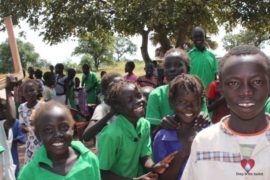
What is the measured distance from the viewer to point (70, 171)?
2395 mm

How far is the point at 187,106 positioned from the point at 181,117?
0.25 feet

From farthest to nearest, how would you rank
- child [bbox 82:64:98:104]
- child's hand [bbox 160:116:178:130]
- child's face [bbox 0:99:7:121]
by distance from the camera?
child [bbox 82:64:98:104] → child's face [bbox 0:99:7:121] → child's hand [bbox 160:116:178:130]

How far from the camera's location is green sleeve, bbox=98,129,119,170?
266 cm

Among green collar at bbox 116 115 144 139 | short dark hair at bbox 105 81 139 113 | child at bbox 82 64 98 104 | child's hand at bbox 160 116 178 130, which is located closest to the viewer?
child's hand at bbox 160 116 178 130

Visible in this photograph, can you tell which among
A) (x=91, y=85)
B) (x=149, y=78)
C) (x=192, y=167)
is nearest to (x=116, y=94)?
(x=192, y=167)

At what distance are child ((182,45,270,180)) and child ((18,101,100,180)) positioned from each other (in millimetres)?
784

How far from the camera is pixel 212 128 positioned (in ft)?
6.06

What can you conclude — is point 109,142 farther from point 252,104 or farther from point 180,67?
point 252,104

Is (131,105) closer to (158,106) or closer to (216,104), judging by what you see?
(158,106)

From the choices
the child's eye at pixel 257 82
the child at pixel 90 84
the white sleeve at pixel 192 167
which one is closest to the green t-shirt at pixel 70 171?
the white sleeve at pixel 192 167

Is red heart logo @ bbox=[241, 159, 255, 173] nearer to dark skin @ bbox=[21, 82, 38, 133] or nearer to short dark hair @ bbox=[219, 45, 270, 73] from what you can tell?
short dark hair @ bbox=[219, 45, 270, 73]

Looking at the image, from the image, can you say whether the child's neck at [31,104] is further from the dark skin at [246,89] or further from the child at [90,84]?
the child at [90,84]

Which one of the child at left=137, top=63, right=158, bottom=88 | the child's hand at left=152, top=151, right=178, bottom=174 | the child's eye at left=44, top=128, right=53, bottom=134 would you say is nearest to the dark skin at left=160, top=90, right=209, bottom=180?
the child's hand at left=152, top=151, right=178, bottom=174

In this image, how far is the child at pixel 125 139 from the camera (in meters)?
2.68
